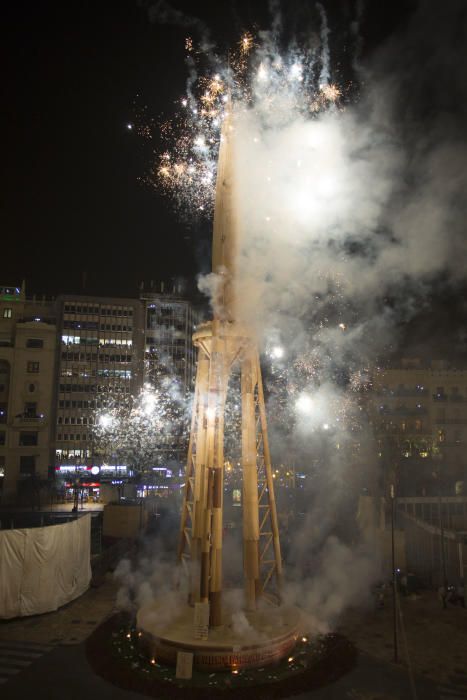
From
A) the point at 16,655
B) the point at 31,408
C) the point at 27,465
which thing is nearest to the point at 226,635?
the point at 16,655

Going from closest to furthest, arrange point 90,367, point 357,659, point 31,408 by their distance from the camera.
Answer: point 357,659, point 31,408, point 90,367

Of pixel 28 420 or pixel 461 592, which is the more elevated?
pixel 28 420

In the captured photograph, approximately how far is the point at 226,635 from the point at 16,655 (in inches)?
227

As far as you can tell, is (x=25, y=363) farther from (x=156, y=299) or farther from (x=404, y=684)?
(x=404, y=684)

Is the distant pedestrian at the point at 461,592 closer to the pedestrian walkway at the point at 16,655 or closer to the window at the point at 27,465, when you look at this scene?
the pedestrian walkway at the point at 16,655

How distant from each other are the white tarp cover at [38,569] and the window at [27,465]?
44.8 m

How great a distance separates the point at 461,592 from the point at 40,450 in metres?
53.1

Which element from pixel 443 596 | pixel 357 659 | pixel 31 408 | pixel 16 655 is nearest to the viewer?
pixel 357 659

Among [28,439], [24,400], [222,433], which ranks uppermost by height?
[24,400]

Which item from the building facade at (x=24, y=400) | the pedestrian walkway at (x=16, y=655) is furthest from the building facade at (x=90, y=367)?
the pedestrian walkway at (x=16, y=655)

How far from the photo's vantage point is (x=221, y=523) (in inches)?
602

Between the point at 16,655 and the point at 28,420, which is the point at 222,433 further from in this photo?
the point at 28,420

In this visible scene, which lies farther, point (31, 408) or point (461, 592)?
point (31, 408)

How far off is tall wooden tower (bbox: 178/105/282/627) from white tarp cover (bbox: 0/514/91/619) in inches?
191
